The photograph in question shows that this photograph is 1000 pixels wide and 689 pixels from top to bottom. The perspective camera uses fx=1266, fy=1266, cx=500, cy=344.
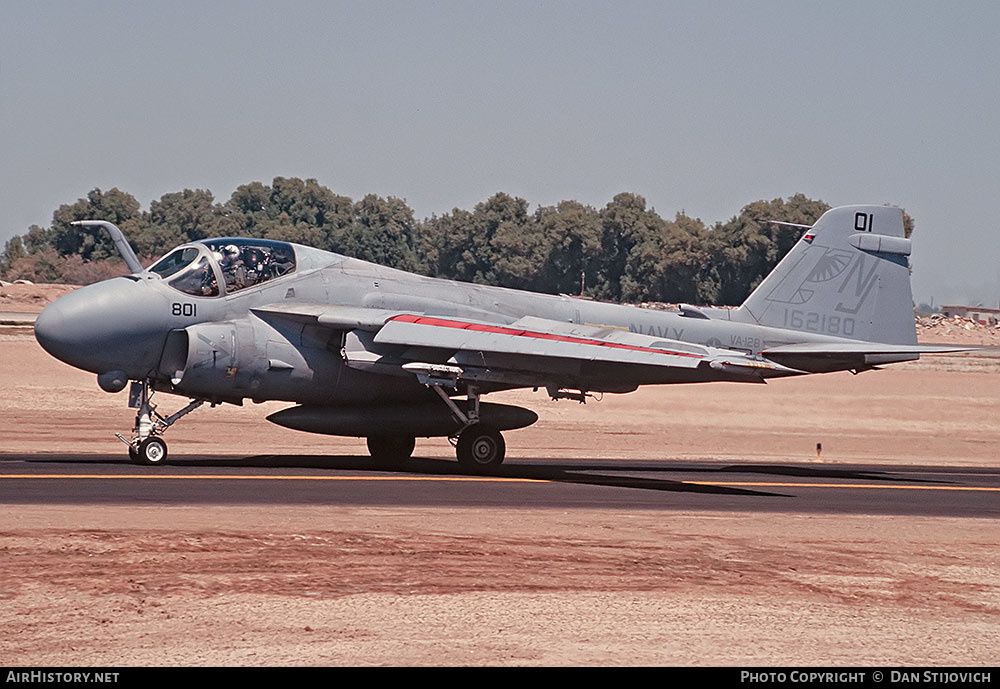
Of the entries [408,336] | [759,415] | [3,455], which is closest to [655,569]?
[408,336]

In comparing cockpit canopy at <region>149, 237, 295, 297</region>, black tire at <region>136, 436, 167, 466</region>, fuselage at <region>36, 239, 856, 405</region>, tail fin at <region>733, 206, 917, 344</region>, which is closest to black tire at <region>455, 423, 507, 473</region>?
fuselage at <region>36, 239, 856, 405</region>

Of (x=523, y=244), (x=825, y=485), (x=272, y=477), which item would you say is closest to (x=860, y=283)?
(x=825, y=485)

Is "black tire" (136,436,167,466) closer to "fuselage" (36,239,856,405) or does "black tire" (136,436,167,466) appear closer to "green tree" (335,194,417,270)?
"fuselage" (36,239,856,405)

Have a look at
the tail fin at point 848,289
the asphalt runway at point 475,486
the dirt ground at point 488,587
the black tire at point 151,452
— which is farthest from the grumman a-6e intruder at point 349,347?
the dirt ground at point 488,587

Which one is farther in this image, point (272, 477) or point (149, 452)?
point (149, 452)

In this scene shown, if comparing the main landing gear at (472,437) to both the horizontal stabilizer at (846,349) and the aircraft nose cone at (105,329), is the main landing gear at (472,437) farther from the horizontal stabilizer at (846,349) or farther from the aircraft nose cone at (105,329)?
the horizontal stabilizer at (846,349)

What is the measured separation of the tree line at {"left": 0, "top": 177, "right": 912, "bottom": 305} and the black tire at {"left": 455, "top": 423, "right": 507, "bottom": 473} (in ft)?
240

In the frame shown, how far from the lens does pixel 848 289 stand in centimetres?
2464

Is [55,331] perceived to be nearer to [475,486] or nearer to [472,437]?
[475,486]

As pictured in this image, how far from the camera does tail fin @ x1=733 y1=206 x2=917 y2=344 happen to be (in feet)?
80.9

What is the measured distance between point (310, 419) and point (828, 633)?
11.3 meters

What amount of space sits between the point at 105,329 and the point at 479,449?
6143mm
